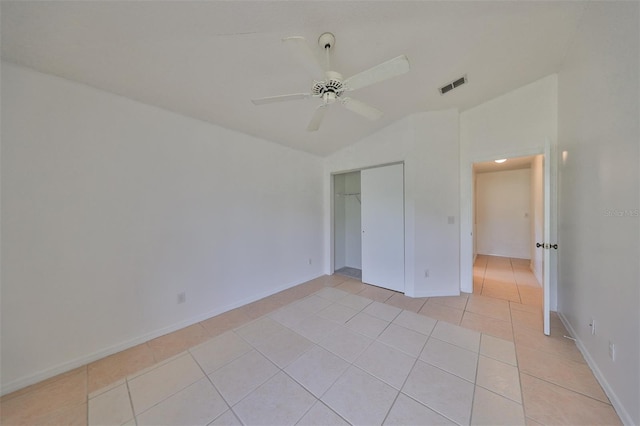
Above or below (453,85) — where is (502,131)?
below

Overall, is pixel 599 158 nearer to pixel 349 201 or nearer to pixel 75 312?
pixel 349 201

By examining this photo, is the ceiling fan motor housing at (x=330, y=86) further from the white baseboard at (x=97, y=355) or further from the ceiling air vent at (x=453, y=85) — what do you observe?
the white baseboard at (x=97, y=355)

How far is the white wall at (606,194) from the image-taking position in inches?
50.6

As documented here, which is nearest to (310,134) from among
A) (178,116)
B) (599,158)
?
(178,116)

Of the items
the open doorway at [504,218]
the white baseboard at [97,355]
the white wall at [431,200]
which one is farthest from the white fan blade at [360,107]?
the open doorway at [504,218]

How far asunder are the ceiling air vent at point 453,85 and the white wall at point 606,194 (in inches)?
34.3

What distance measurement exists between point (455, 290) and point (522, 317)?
0.76 metres

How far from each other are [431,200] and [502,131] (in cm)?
131

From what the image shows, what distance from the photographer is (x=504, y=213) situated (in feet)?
18.7

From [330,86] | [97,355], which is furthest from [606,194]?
[97,355]

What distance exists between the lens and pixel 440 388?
1.57 metres

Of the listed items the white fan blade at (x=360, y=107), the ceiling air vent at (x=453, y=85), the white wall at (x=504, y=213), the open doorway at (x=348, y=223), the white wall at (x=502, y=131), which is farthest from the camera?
the white wall at (x=504, y=213)

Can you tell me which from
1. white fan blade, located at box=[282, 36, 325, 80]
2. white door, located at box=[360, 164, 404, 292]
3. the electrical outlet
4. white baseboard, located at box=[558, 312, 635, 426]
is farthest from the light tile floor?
white fan blade, located at box=[282, 36, 325, 80]

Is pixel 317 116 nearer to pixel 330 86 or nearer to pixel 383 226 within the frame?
pixel 330 86
